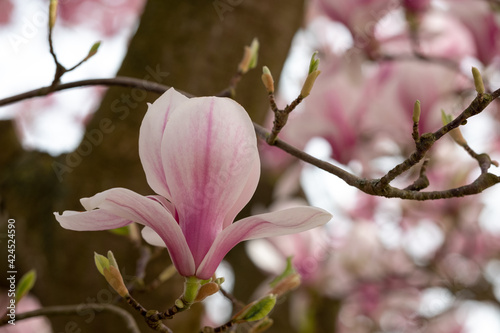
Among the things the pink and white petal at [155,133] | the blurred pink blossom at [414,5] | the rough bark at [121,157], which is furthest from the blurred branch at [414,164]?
the blurred pink blossom at [414,5]

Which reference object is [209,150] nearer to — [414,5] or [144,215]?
[144,215]

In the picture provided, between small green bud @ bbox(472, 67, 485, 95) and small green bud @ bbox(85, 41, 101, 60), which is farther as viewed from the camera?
small green bud @ bbox(85, 41, 101, 60)

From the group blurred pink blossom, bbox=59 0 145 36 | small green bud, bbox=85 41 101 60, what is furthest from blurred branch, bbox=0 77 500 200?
blurred pink blossom, bbox=59 0 145 36

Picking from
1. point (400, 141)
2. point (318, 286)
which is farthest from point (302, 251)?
point (400, 141)

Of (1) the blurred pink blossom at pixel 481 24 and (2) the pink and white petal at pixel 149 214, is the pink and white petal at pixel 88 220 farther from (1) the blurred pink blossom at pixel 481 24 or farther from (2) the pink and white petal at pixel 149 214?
(1) the blurred pink blossom at pixel 481 24

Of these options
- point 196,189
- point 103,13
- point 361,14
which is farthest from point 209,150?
point 103,13

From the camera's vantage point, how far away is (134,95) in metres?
0.87

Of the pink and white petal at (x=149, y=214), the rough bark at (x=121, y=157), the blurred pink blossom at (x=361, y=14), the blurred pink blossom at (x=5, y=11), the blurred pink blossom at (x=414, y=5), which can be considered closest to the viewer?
the pink and white petal at (x=149, y=214)

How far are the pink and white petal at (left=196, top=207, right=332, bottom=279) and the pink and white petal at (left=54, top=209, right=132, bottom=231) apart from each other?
0.07 metres

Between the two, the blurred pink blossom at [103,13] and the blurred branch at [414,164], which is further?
the blurred pink blossom at [103,13]

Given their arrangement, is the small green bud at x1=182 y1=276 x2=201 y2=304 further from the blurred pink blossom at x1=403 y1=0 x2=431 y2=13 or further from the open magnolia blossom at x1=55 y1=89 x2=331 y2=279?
the blurred pink blossom at x1=403 y1=0 x2=431 y2=13

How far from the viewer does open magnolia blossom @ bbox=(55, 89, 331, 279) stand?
36cm

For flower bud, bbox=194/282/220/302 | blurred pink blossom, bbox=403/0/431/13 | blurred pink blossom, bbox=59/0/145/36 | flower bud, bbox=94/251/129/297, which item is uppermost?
blurred pink blossom, bbox=59/0/145/36

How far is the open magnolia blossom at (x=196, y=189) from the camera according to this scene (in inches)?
14.1
